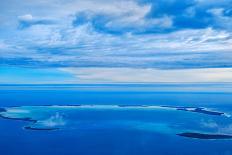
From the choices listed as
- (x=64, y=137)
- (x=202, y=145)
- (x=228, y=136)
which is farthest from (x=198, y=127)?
(x=64, y=137)

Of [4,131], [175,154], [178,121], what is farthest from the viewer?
[178,121]

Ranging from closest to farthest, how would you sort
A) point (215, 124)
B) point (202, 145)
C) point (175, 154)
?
point (175, 154)
point (202, 145)
point (215, 124)

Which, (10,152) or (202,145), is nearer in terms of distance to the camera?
(10,152)

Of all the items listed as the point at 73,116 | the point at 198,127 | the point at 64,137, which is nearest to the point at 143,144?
the point at 64,137

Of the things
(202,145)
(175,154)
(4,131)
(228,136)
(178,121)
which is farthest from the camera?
(178,121)

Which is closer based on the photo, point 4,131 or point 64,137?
point 64,137

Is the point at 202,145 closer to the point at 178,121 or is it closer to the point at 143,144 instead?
the point at 143,144

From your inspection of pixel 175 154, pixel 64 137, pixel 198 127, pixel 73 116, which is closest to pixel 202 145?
pixel 175 154

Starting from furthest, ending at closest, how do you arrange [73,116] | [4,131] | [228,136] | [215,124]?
[73,116], [215,124], [4,131], [228,136]

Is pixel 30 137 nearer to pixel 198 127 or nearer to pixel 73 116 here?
pixel 73 116
